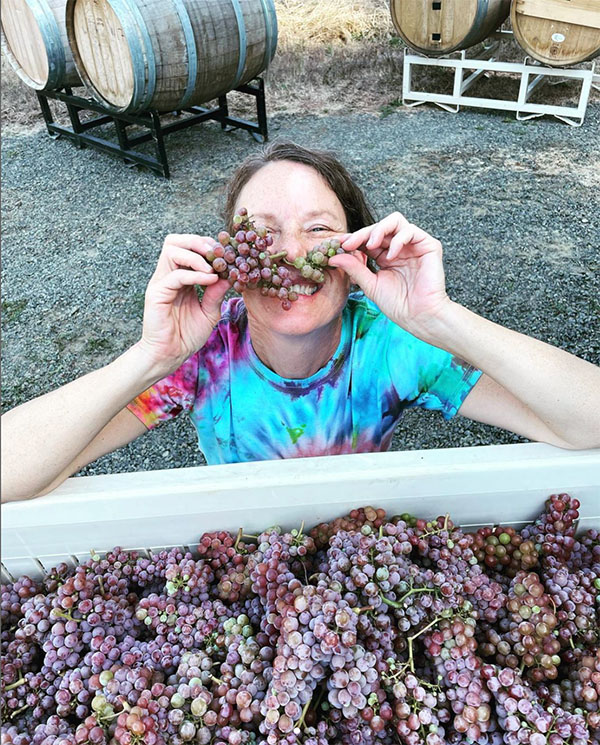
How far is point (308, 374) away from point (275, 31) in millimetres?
5624

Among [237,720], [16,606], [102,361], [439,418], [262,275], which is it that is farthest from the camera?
[102,361]

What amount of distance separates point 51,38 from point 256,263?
6017 mm

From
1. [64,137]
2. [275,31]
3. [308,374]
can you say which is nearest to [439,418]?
[308,374]

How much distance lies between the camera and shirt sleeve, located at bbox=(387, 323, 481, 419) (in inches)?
59.1

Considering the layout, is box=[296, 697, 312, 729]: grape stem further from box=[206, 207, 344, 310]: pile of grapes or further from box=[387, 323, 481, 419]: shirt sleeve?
box=[387, 323, 481, 419]: shirt sleeve

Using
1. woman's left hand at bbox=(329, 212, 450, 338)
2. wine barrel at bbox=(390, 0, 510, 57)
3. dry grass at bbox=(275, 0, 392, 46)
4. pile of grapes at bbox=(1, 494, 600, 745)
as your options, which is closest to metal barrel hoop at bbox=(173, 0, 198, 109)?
wine barrel at bbox=(390, 0, 510, 57)

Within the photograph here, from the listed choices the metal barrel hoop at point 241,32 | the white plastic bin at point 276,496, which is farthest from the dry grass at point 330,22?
the white plastic bin at point 276,496

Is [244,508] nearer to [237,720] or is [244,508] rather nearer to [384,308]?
[237,720]

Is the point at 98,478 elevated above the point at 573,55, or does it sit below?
above

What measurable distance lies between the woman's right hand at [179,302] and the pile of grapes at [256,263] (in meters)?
0.03

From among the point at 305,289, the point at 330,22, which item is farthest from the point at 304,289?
the point at 330,22

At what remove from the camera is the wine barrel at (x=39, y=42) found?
19.2 ft

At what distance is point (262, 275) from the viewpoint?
1.19m

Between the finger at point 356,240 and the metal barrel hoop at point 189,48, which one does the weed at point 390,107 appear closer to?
the metal barrel hoop at point 189,48
